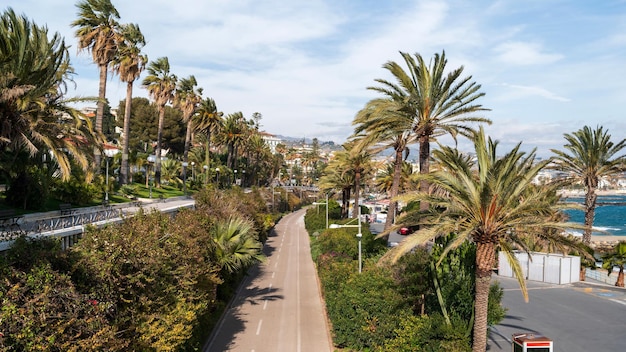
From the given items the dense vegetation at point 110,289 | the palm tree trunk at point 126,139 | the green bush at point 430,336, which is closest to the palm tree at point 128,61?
the palm tree trunk at point 126,139

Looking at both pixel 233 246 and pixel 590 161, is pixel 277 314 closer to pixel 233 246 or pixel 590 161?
pixel 233 246

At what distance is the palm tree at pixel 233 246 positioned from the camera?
72.3ft

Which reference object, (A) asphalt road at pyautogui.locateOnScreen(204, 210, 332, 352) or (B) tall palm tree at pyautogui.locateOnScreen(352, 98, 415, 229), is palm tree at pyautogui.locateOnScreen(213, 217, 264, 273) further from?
(B) tall palm tree at pyautogui.locateOnScreen(352, 98, 415, 229)

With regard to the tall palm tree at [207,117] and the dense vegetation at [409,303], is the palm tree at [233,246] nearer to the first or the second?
the dense vegetation at [409,303]

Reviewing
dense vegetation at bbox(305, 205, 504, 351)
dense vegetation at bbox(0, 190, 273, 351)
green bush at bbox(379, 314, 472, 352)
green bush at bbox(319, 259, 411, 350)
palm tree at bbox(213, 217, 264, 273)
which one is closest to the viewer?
dense vegetation at bbox(0, 190, 273, 351)

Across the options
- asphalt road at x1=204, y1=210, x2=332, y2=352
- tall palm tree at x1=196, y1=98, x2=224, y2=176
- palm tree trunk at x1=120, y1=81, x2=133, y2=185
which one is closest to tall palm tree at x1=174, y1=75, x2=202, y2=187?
tall palm tree at x1=196, y1=98, x2=224, y2=176

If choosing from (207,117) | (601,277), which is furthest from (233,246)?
(207,117)

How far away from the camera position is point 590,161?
34.0 meters

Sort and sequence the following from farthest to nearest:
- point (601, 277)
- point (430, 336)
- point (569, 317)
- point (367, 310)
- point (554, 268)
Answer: point (601, 277) < point (554, 268) < point (569, 317) < point (367, 310) < point (430, 336)

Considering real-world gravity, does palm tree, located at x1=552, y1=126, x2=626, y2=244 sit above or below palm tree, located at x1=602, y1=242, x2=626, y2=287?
above

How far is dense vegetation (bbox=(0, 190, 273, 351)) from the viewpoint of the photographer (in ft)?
28.1

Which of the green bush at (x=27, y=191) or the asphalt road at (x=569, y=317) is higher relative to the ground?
the green bush at (x=27, y=191)

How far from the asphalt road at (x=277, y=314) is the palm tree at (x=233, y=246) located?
3.69ft

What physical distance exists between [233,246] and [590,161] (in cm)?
2832
